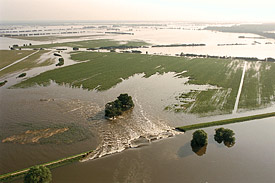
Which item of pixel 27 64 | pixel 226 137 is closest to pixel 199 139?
pixel 226 137

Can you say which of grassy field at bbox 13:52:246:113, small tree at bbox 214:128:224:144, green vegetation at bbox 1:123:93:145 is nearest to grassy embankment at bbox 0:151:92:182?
green vegetation at bbox 1:123:93:145

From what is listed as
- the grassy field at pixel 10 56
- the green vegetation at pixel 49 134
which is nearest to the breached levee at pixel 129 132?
the green vegetation at pixel 49 134

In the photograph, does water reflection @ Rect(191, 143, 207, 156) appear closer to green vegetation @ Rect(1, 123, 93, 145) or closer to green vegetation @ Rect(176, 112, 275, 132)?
green vegetation @ Rect(176, 112, 275, 132)

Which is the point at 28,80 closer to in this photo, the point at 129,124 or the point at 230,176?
the point at 129,124

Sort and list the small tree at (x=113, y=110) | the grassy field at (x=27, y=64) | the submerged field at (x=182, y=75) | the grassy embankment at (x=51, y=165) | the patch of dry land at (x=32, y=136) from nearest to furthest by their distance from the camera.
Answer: the grassy embankment at (x=51, y=165) → the patch of dry land at (x=32, y=136) → the small tree at (x=113, y=110) → the submerged field at (x=182, y=75) → the grassy field at (x=27, y=64)

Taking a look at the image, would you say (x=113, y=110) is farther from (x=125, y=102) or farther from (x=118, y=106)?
(x=125, y=102)

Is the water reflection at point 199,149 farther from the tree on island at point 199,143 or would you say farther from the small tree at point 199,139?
the small tree at point 199,139
